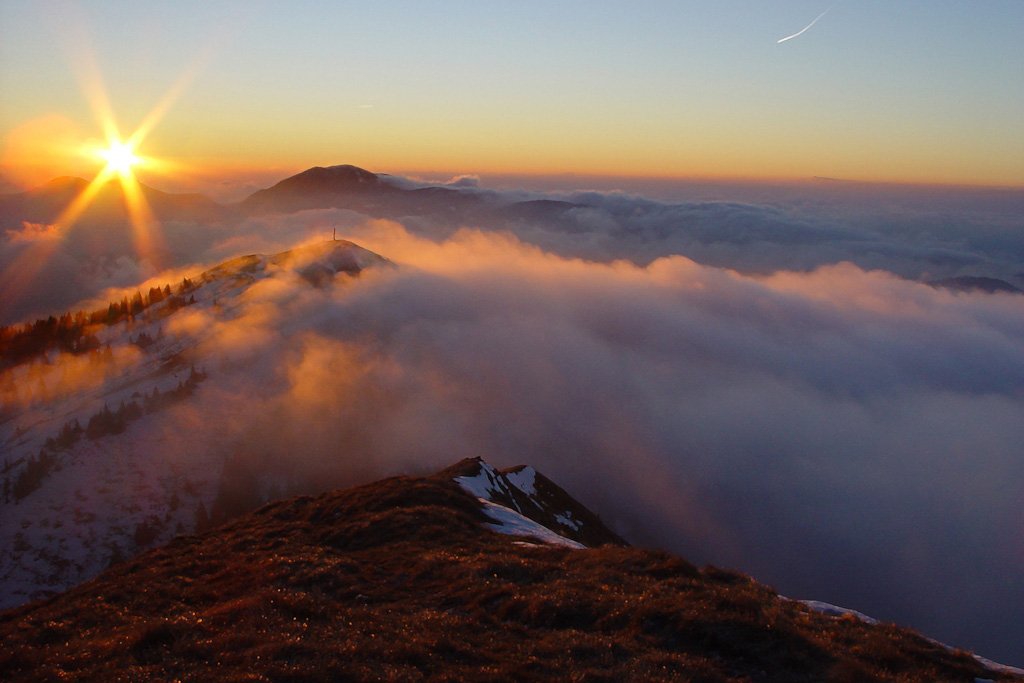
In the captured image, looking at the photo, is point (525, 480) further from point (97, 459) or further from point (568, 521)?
point (97, 459)

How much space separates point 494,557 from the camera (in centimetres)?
2584

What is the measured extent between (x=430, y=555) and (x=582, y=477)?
516 feet

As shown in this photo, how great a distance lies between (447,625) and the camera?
59.3ft

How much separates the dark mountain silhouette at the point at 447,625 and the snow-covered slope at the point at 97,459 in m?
87.6

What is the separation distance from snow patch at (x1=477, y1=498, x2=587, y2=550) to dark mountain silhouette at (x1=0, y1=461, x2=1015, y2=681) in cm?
629

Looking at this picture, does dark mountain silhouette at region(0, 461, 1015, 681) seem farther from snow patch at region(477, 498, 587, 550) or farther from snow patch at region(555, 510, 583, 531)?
snow patch at region(555, 510, 583, 531)

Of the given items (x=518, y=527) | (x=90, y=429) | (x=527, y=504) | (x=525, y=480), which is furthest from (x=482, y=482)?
(x=90, y=429)

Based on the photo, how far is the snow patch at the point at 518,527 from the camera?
36.4 m

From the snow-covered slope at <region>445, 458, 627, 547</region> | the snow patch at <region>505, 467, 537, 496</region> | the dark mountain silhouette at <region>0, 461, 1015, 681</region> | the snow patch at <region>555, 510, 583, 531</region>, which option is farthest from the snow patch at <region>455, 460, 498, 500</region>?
the dark mountain silhouette at <region>0, 461, 1015, 681</region>

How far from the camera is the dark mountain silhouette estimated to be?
48.9 feet

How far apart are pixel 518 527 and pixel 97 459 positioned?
128779mm

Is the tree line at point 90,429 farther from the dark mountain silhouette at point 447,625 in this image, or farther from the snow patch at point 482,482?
the dark mountain silhouette at point 447,625

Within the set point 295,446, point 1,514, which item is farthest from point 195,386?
point 1,514

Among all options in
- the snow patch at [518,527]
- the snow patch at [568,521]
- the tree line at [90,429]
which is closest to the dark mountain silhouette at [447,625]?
the snow patch at [518,527]
